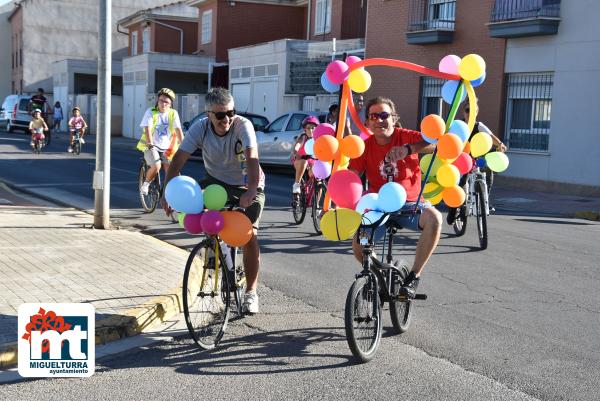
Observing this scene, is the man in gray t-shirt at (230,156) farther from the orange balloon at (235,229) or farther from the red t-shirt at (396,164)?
the red t-shirt at (396,164)

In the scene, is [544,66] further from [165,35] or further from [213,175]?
[165,35]

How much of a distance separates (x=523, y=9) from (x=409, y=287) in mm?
16016

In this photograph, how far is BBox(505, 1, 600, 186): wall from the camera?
18.5 m

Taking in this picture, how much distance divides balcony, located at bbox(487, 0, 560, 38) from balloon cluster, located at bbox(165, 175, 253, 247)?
1540 cm

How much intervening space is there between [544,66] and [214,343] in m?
16.1

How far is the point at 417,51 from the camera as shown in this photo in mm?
24031

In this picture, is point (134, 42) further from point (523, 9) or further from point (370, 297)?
point (370, 297)

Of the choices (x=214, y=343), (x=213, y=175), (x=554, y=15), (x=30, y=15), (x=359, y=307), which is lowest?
(x=214, y=343)

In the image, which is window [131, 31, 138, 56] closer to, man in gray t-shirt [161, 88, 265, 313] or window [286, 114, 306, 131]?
window [286, 114, 306, 131]

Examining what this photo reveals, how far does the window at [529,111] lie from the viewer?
1995cm

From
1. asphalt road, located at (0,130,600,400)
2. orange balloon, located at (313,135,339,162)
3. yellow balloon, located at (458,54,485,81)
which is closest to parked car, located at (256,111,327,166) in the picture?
asphalt road, located at (0,130,600,400)

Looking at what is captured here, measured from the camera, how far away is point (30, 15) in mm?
58594

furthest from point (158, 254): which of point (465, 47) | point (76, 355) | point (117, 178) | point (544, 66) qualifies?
point (465, 47)

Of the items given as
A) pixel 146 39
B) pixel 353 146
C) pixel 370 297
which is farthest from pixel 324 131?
pixel 146 39
